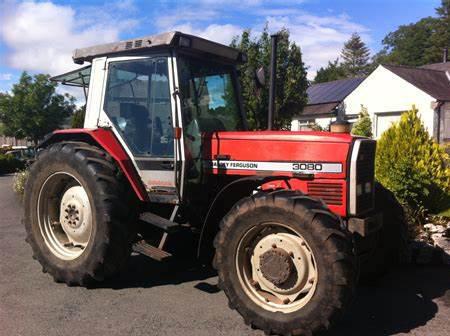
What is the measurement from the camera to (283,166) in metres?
4.33

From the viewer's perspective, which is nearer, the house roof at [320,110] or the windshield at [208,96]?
the windshield at [208,96]

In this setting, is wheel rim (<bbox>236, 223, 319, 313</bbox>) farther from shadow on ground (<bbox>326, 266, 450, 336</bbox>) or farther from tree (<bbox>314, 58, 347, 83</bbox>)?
tree (<bbox>314, 58, 347, 83</bbox>)

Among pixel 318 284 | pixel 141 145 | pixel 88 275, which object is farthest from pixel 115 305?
pixel 318 284

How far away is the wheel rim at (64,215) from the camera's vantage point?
5113 millimetres

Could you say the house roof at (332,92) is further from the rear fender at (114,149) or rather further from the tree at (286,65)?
the rear fender at (114,149)

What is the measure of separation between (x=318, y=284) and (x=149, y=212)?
7.17ft

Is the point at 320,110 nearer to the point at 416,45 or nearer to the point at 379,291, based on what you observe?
the point at 379,291

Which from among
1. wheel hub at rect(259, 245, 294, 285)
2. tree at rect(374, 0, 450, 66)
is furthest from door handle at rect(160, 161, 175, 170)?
tree at rect(374, 0, 450, 66)

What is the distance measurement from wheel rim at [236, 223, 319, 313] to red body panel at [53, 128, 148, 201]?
1.43 m

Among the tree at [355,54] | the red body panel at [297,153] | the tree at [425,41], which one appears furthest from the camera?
the tree at [355,54]

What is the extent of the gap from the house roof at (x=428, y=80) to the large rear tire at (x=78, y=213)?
19281 millimetres

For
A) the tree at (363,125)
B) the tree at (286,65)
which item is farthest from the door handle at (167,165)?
the tree at (363,125)

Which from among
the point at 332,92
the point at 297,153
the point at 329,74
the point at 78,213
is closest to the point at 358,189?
the point at 297,153

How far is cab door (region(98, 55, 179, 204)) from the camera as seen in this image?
4.80m
